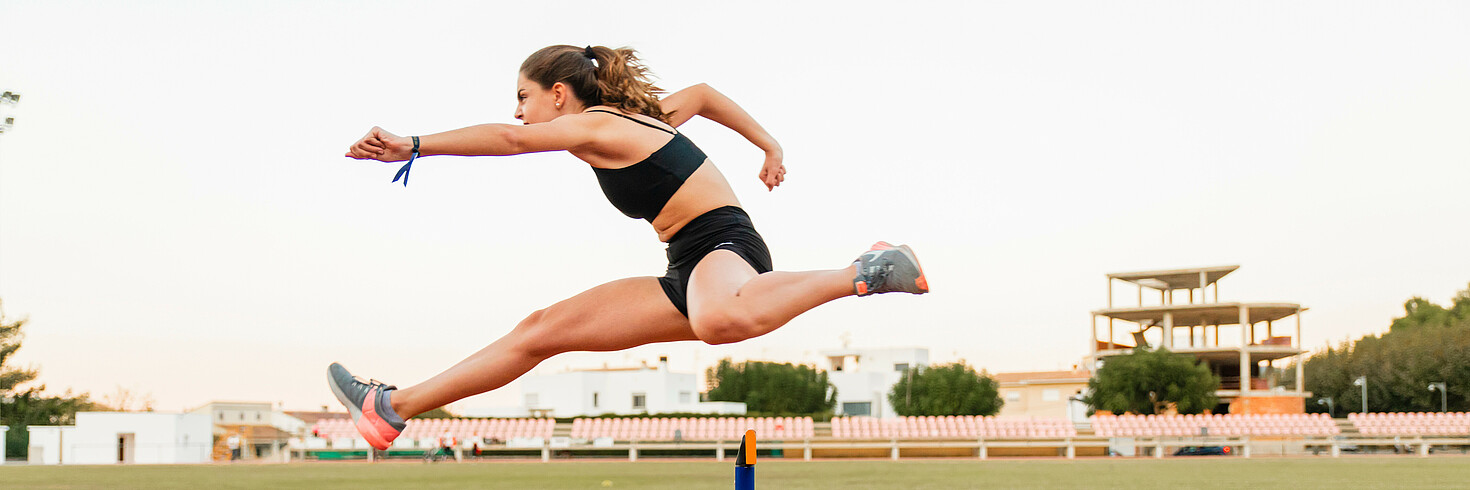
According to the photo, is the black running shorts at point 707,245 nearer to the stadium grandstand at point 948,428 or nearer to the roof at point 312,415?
the stadium grandstand at point 948,428

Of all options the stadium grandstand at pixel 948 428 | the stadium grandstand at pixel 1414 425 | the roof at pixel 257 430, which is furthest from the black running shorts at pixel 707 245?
the roof at pixel 257 430

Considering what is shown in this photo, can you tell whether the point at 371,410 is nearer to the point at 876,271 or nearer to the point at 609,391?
the point at 876,271

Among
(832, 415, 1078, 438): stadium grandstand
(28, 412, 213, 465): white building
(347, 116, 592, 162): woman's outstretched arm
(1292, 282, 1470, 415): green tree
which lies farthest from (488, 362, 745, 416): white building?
(347, 116, 592, 162): woman's outstretched arm

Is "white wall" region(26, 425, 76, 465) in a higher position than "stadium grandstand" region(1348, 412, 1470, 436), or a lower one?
lower

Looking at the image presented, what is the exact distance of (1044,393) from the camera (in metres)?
63.1

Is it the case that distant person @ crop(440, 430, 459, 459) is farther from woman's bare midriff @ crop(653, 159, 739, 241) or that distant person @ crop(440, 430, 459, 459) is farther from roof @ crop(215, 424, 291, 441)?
woman's bare midriff @ crop(653, 159, 739, 241)

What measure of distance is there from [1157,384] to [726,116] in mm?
40021

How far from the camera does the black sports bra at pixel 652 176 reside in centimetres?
341

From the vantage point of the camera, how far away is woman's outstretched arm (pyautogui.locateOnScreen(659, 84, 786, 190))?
13.0 feet

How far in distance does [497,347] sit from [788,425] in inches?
1149

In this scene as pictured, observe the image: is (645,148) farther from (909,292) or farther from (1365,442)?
(1365,442)

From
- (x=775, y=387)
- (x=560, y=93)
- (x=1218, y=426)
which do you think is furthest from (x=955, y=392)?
(x=560, y=93)

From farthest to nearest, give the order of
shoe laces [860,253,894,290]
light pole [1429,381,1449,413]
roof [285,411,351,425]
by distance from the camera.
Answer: roof [285,411,351,425] → light pole [1429,381,1449,413] → shoe laces [860,253,894,290]

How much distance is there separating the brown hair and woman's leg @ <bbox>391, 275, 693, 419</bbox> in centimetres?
55
